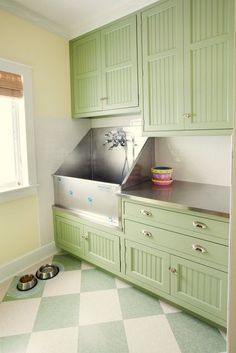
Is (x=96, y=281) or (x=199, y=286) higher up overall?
(x=199, y=286)

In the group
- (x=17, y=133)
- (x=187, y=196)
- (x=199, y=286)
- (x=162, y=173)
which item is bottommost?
(x=199, y=286)

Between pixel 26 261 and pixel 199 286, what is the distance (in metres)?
1.60

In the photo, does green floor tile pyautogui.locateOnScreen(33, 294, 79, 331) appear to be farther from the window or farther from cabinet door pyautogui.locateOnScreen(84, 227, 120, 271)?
the window

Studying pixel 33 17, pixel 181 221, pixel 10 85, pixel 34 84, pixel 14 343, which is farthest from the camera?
pixel 34 84

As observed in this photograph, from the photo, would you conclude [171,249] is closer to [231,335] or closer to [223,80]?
[231,335]

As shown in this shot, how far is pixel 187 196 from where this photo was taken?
175 cm

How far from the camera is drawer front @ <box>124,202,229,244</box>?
56.4 inches

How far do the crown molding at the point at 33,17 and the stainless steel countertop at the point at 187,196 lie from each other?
5.62ft

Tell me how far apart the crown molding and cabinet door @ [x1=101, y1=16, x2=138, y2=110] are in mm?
490

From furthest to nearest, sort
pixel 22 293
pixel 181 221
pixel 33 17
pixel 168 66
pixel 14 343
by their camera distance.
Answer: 1. pixel 33 17
2. pixel 22 293
3. pixel 168 66
4. pixel 181 221
5. pixel 14 343

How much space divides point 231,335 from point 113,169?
1968 millimetres

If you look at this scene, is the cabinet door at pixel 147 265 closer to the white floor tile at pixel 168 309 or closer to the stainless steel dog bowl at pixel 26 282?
the white floor tile at pixel 168 309

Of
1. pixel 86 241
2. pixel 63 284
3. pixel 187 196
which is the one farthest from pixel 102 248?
pixel 187 196

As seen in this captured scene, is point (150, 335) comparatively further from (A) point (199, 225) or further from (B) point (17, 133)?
(B) point (17, 133)
